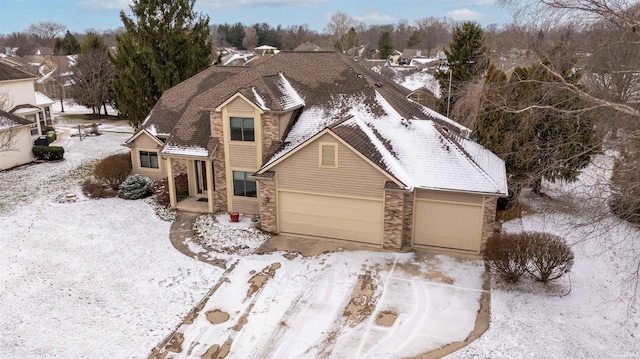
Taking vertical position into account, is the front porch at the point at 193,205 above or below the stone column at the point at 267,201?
below

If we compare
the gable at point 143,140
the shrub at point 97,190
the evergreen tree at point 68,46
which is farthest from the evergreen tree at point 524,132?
the evergreen tree at point 68,46

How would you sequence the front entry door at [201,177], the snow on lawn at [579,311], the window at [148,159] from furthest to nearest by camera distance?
the window at [148,159]
the front entry door at [201,177]
the snow on lawn at [579,311]

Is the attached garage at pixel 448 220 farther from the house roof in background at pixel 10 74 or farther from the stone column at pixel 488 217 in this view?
the house roof in background at pixel 10 74

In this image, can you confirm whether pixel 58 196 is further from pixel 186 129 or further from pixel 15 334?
pixel 15 334

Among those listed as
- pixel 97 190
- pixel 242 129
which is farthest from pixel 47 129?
pixel 242 129

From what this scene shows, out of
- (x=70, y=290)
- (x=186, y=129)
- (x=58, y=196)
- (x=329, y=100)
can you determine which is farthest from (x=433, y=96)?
(x=70, y=290)

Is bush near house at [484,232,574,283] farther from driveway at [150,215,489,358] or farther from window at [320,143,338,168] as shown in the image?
window at [320,143,338,168]

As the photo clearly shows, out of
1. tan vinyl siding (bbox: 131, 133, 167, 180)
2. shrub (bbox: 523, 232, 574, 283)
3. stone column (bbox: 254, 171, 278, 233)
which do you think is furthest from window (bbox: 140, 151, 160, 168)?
shrub (bbox: 523, 232, 574, 283)
